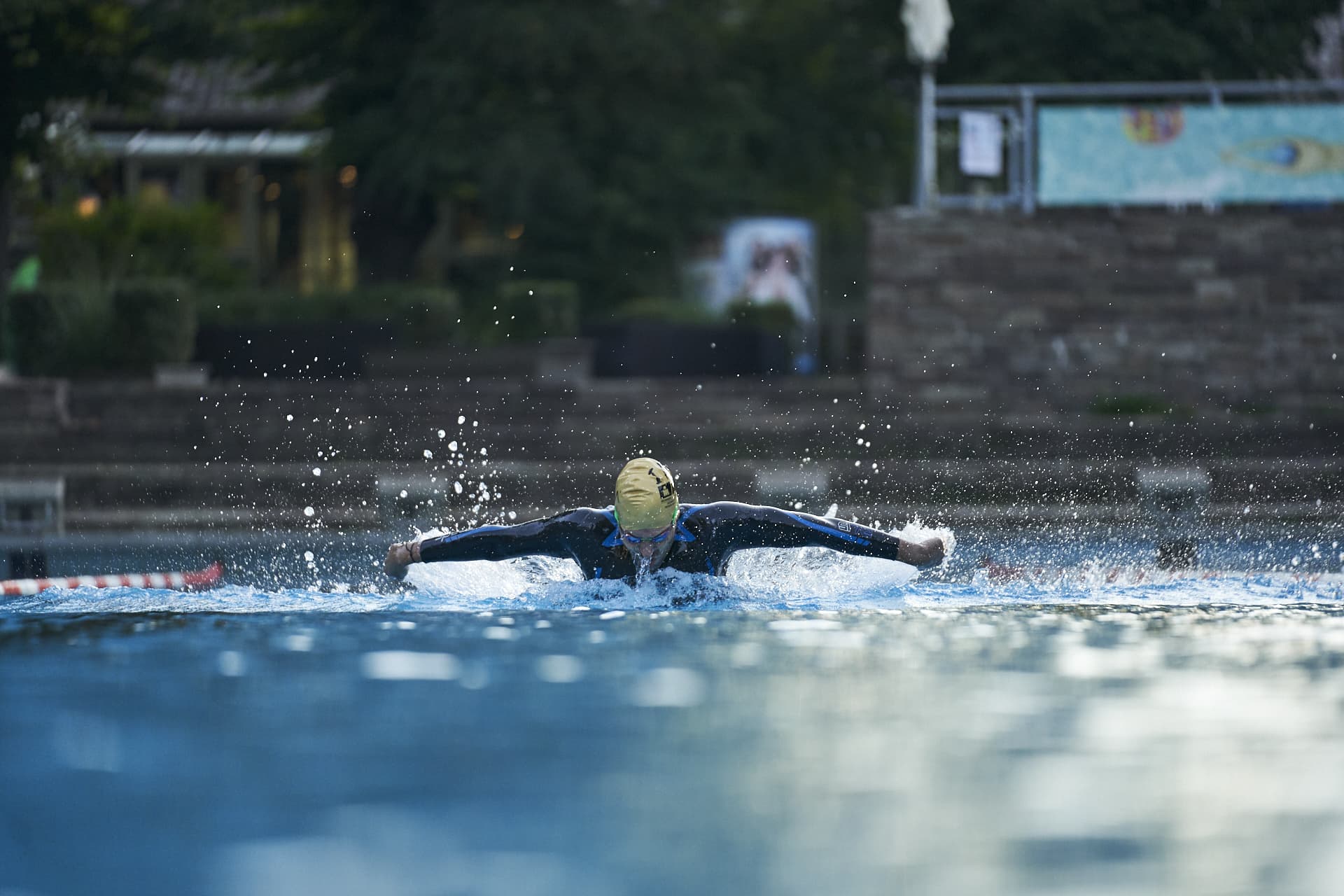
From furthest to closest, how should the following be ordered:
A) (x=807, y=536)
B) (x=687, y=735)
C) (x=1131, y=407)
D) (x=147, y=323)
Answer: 1. (x=147, y=323)
2. (x=1131, y=407)
3. (x=807, y=536)
4. (x=687, y=735)

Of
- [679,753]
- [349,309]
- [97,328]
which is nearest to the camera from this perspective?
[679,753]

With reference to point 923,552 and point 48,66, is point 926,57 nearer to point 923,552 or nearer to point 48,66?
point 48,66

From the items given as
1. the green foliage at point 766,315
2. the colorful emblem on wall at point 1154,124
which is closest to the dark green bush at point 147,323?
the green foliage at point 766,315

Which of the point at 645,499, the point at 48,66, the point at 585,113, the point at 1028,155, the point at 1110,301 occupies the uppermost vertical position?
the point at 48,66

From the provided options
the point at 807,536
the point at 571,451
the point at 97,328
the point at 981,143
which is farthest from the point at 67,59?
the point at 807,536

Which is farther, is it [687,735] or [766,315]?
[766,315]

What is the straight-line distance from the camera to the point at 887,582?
47.4 ft

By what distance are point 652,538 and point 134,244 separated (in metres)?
21.3

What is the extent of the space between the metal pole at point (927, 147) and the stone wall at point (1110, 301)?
12.7 inches

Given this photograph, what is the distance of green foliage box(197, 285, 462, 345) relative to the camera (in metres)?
28.1

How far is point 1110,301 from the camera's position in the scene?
25156 mm

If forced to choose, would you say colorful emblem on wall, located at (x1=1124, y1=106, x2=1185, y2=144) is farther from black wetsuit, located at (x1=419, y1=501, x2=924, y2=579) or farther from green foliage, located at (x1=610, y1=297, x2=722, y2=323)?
black wetsuit, located at (x1=419, y1=501, x2=924, y2=579)

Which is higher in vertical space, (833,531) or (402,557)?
(833,531)

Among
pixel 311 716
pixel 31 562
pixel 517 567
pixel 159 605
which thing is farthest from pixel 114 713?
pixel 31 562
